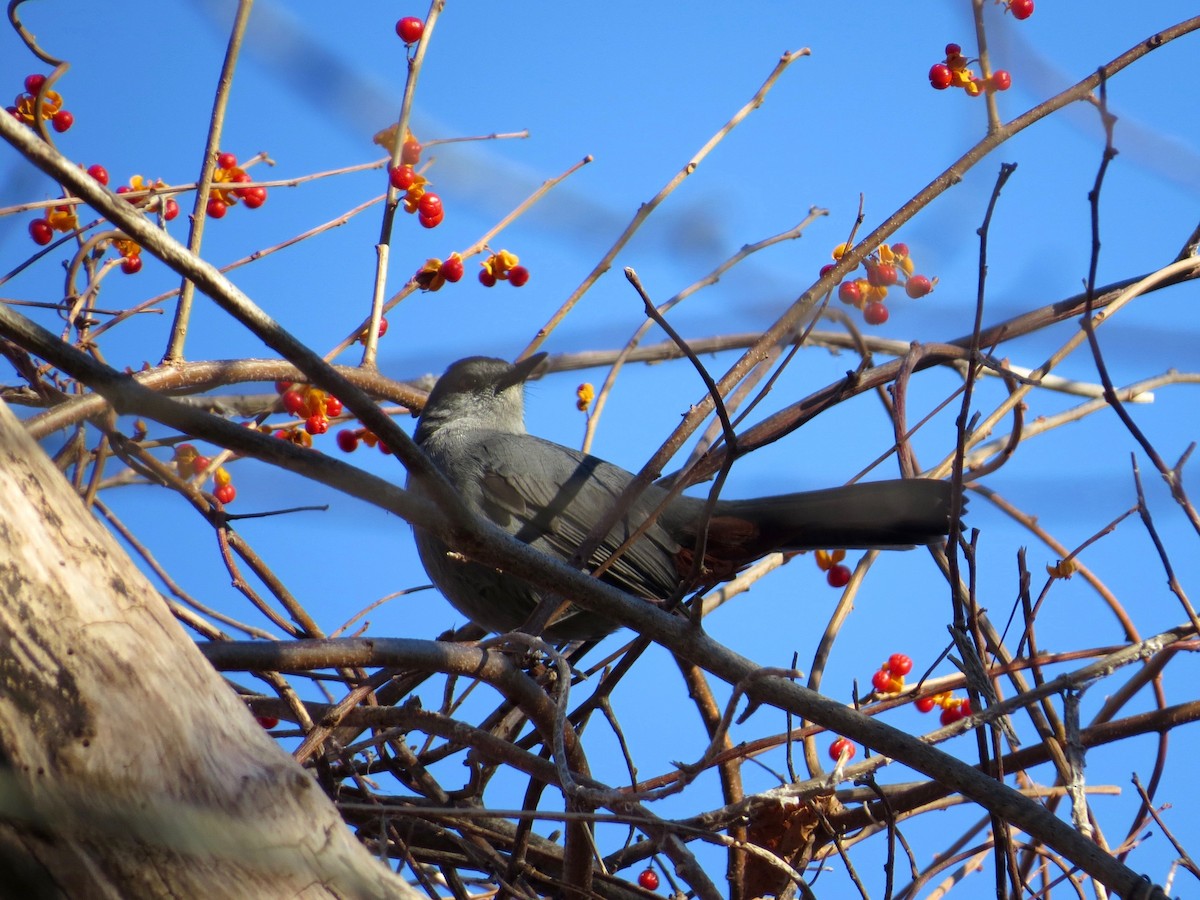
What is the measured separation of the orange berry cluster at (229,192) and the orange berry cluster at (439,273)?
0.64 meters

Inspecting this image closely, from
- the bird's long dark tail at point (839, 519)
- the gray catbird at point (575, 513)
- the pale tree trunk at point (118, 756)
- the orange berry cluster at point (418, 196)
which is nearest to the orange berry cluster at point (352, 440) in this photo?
the gray catbird at point (575, 513)

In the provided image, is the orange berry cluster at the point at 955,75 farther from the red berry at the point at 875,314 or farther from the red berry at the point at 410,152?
the red berry at the point at 410,152

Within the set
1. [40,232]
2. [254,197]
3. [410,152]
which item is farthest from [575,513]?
[40,232]

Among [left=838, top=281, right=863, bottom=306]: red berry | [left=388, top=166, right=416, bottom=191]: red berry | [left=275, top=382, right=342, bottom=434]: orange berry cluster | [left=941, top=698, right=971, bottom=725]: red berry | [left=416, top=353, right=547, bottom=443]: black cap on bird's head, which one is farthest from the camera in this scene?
[left=416, top=353, right=547, bottom=443]: black cap on bird's head

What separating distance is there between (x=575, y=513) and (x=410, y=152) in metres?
1.55

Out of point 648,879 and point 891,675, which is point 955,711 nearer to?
point 891,675

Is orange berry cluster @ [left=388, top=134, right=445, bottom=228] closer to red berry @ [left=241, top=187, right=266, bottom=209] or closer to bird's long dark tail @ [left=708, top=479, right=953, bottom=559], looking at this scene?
red berry @ [left=241, top=187, right=266, bottom=209]

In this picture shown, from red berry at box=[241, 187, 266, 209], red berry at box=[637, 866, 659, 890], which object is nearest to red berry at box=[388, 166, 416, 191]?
red berry at box=[241, 187, 266, 209]

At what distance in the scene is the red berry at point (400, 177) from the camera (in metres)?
3.48

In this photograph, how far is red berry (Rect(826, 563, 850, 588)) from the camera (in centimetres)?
406

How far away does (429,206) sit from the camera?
12.6 feet

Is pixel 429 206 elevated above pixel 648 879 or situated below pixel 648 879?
above

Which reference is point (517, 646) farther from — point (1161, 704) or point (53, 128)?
point (53, 128)

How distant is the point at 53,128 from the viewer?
12.4ft
